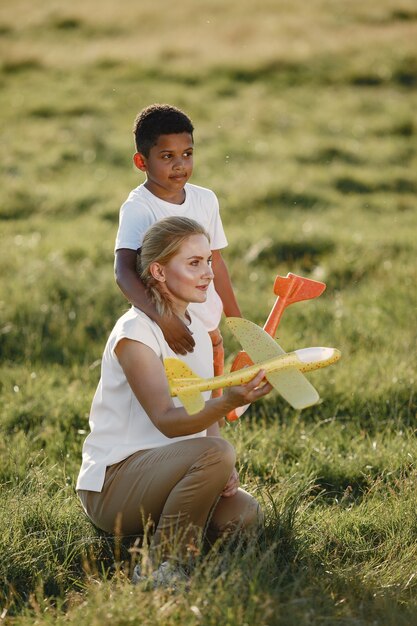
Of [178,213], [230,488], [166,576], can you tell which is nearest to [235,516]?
[230,488]

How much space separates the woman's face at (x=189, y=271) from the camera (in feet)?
11.5

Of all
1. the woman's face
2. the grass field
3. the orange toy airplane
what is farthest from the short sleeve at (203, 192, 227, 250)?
the grass field

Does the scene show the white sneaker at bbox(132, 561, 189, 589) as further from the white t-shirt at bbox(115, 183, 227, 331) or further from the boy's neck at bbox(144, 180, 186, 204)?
the boy's neck at bbox(144, 180, 186, 204)

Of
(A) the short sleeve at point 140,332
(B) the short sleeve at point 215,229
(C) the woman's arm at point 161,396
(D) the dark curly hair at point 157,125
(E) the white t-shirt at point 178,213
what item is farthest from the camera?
(B) the short sleeve at point 215,229

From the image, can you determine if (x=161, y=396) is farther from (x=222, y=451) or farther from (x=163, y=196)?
(x=163, y=196)

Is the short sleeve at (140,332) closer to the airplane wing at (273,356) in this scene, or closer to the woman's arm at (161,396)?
the woman's arm at (161,396)

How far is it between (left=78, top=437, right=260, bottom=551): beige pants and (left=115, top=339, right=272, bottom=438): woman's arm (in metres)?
0.11

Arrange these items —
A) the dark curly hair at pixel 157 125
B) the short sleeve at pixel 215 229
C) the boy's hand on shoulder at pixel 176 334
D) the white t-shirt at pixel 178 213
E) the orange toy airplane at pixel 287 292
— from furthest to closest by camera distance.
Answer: the short sleeve at pixel 215 229, the dark curly hair at pixel 157 125, the white t-shirt at pixel 178 213, the orange toy airplane at pixel 287 292, the boy's hand on shoulder at pixel 176 334

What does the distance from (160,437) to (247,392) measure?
620 millimetres

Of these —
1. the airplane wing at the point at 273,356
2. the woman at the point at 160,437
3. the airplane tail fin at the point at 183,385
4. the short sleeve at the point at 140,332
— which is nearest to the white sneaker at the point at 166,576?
the woman at the point at 160,437

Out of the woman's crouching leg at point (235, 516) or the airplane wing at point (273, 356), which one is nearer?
the airplane wing at point (273, 356)

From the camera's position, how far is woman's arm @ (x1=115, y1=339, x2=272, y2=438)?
9.78 feet

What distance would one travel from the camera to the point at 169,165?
392cm

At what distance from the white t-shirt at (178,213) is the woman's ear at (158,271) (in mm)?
328
